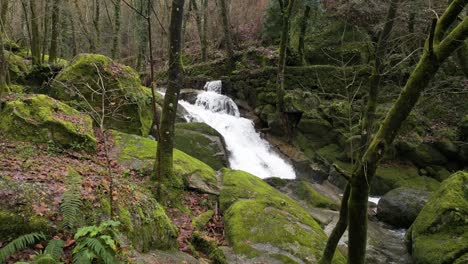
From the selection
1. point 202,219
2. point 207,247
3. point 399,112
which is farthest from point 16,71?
point 399,112

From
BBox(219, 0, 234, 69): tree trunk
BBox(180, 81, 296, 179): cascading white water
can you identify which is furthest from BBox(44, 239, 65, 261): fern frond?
BBox(219, 0, 234, 69): tree trunk

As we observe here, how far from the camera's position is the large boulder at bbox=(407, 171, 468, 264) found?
26.1 ft

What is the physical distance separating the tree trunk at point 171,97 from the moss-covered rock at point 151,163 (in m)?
0.71

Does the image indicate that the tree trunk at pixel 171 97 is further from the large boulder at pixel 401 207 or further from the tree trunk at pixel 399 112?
the large boulder at pixel 401 207

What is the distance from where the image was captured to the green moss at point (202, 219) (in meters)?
7.28

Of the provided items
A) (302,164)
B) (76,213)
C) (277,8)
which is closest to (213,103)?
(302,164)

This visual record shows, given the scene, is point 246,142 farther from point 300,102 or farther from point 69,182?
point 69,182

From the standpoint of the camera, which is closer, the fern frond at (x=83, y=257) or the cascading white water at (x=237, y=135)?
the fern frond at (x=83, y=257)

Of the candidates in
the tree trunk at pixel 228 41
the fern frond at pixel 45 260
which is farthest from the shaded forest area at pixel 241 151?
the tree trunk at pixel 228 41

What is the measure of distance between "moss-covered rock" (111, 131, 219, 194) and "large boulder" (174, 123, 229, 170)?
102 inches

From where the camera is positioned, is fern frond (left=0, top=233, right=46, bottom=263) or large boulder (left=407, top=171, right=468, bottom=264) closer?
fern frond (left=0, top=233, right=46, bottom=263)

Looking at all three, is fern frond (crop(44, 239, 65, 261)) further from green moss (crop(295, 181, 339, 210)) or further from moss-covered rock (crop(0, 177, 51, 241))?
green moss (crop(295, 181, 339, 210))

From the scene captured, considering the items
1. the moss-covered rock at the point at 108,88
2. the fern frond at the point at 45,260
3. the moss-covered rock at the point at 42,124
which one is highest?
the moss-covered rock at the point at 108,88

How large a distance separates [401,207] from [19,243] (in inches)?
461
